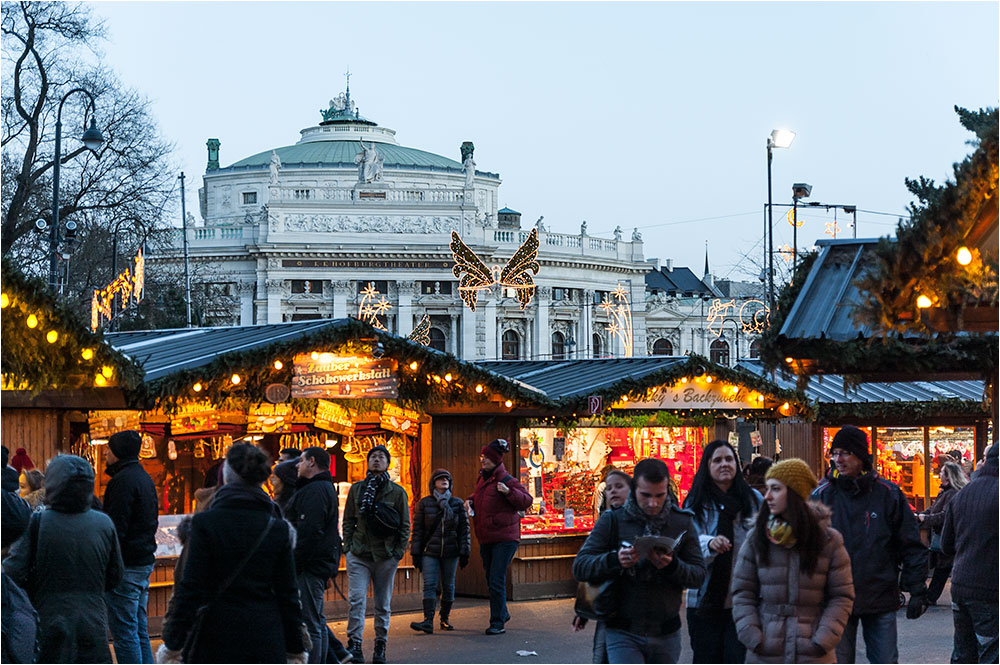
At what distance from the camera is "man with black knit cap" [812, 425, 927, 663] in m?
7.12

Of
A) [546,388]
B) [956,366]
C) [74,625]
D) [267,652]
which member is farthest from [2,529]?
[546,388]

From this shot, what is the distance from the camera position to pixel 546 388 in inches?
582

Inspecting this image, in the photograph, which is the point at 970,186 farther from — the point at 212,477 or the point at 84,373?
the point at 84,373

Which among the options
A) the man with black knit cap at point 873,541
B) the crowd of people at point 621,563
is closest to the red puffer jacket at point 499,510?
the crowd of people at point 621,563

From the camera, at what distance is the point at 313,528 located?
8305mm

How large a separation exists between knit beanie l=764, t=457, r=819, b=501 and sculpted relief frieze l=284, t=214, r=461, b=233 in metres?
76.9

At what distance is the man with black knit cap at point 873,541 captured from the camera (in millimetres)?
7121

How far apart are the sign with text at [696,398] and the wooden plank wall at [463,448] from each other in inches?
51.7

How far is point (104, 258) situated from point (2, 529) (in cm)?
3029

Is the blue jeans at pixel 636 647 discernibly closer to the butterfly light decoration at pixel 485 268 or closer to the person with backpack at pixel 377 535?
the person with backpack at pixel 377 535

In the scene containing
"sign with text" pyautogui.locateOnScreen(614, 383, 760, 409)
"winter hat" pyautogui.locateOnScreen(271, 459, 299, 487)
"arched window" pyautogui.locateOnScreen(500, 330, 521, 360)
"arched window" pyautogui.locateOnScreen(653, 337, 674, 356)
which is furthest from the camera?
"arched window" pyautogui.locateOnScreen(653, 337, 674, 356)

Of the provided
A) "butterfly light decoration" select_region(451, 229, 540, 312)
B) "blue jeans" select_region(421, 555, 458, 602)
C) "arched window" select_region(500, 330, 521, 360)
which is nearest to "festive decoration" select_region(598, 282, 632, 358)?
"butterfly light decoration" select_region(451, 229, 540, 312)

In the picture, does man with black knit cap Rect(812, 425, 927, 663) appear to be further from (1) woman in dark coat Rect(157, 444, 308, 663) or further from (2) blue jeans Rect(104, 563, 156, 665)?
(2) blue jeans Rect(104, 563, 156, 665)

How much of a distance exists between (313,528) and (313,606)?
43 cm
